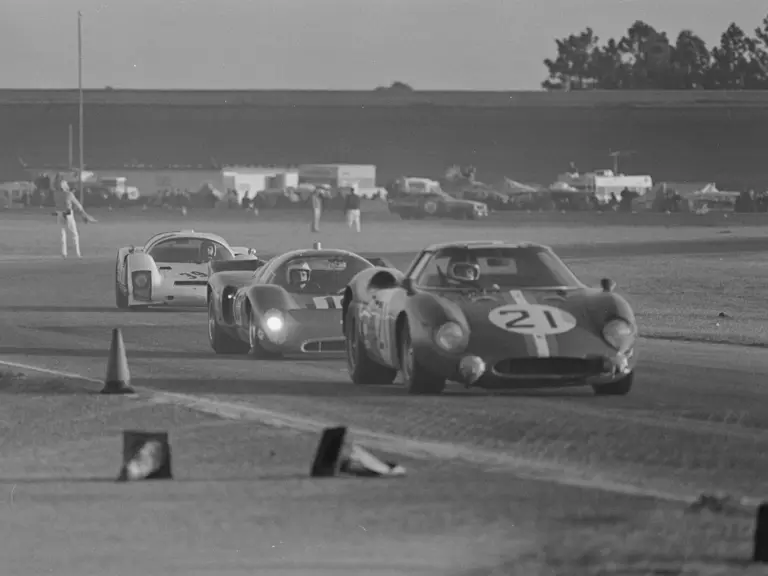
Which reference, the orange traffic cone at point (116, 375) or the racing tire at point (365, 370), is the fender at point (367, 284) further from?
the orange traffic cone at point (116, 375)

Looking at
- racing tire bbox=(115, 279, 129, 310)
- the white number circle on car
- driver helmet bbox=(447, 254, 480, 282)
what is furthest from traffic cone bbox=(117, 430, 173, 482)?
racing tire bbox=(115, 279, 129, 310)

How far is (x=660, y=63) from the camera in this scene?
557 feet

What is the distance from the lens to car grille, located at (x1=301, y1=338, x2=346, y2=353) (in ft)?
53.4

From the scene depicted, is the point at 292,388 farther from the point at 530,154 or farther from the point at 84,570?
the point at 530,154

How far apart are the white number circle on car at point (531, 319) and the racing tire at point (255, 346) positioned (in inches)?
153

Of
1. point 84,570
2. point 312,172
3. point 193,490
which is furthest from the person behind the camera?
point 312,172

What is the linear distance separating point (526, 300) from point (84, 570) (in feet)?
21.1

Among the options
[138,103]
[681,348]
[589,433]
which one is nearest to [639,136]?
[138,103]

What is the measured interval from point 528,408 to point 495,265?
134 centimetres

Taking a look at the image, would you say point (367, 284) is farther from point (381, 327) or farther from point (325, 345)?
point (325, 345)

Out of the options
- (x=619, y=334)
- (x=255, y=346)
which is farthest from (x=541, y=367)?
(x=255, y=346)

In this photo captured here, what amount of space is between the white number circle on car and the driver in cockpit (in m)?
4.17

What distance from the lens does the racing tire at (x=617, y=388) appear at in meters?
13.4

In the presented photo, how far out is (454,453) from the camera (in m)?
10.6
